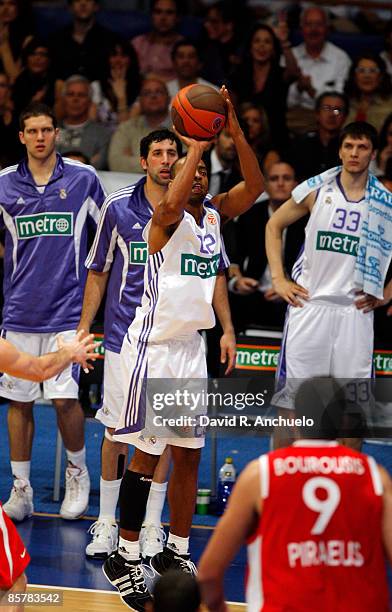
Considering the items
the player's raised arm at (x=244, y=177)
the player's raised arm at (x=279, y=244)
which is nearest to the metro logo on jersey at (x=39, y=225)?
the player's raised arm at (x=244, y=177)

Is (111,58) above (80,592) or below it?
above

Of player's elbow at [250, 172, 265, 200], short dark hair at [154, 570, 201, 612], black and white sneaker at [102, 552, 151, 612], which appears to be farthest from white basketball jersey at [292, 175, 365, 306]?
short dark hair at [154, 570, 201, 612]

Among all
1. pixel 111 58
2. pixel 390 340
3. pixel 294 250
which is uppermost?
pixel 111 58

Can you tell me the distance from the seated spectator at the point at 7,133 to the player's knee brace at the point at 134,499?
19.1 feet

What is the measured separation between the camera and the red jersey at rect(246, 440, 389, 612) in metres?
3.71

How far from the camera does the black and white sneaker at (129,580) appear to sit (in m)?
5.96

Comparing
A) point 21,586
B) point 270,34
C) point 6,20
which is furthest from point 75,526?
point 6,20

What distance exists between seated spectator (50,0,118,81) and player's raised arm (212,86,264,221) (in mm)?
5880

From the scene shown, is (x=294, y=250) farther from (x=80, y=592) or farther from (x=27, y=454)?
(x=80, y=592)

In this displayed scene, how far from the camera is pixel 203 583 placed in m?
3.77

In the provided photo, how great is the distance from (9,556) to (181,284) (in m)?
1.82

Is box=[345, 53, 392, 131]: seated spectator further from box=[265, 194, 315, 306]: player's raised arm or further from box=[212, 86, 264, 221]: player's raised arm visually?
box=[212, 86, 264, 221]: player's raised arm

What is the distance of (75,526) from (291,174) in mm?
3607

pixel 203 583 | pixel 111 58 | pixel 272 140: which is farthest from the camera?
pixel 111 58
